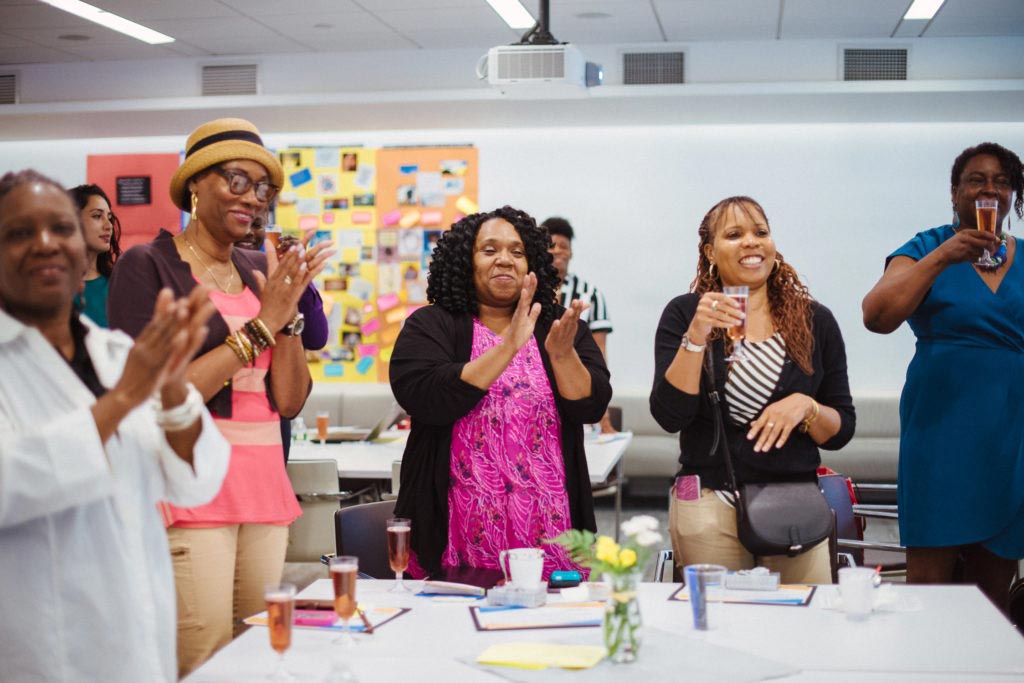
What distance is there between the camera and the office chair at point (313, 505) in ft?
13.7

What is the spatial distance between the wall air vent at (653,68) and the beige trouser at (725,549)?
195 inches

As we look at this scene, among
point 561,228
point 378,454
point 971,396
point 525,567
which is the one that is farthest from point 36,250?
point 561,228

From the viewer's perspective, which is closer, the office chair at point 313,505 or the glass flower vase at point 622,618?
the glass flower vase at point 622,618

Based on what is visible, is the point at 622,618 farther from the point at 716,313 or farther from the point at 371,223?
the point at 371,223

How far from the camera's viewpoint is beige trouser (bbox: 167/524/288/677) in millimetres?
2238

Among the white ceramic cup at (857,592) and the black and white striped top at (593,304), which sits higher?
the black and white striped top at (593,304)

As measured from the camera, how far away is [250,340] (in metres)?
2.32

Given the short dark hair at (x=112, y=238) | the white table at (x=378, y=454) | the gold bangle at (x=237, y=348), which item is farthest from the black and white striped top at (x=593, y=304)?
the gold bangle at (x=237, y=348)

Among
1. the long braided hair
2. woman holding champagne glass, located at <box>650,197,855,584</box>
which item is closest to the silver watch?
woman holding champagne glass, located at <box>650,197,855,584</box>

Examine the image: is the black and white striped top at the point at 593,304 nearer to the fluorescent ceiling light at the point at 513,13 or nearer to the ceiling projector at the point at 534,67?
the ceiling projector at the point at 534,67

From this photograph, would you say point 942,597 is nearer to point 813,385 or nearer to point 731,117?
point 813,385

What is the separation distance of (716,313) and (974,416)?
108 cm

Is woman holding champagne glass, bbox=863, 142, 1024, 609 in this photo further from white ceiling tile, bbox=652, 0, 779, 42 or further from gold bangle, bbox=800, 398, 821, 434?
white ceiling tile, bbox=652, 0, 779, 42

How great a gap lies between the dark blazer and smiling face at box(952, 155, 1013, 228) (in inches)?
87.3
